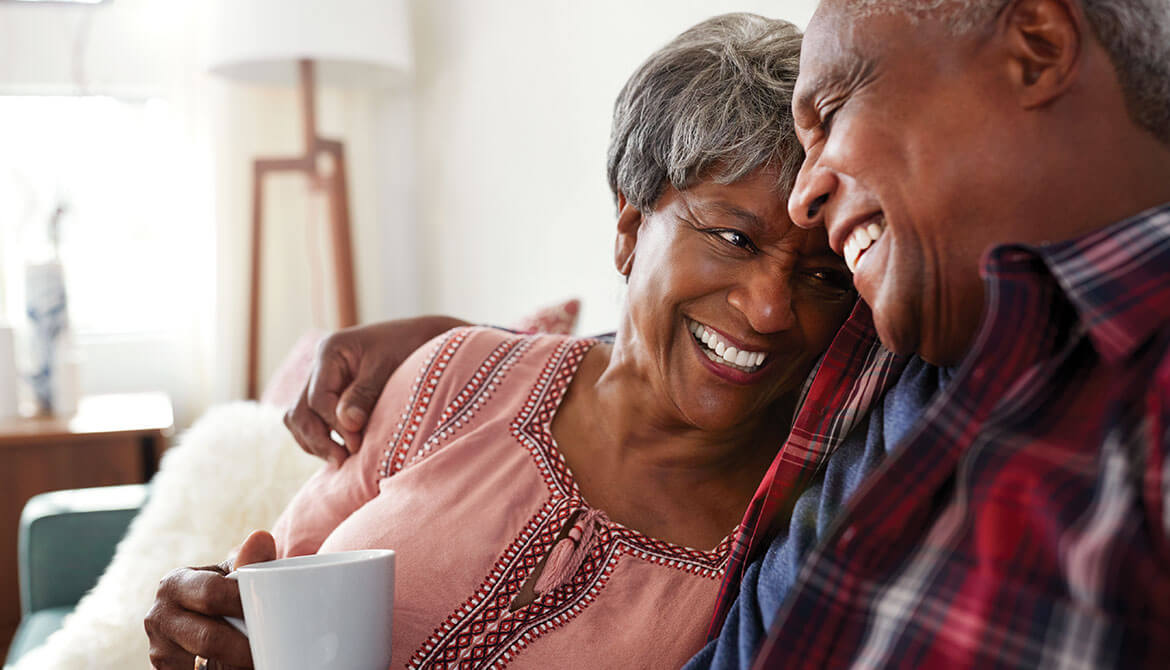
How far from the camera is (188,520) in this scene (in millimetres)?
1575

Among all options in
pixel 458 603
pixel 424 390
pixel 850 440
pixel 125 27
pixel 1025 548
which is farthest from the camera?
pixel 125 27

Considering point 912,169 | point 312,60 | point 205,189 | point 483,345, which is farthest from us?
point 205,189

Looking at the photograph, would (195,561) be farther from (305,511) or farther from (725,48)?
(725,48)

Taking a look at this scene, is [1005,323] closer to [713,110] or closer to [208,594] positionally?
[713,110]

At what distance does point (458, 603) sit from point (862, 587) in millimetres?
510

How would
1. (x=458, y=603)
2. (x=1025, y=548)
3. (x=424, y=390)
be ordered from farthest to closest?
(x=424, y=390) < (x=458, y=603) < (x=1025, y=548)

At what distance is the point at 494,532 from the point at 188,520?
707 mm

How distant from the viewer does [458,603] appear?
1062 mm

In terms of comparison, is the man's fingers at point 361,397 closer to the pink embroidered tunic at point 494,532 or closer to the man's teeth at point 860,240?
the pink embroidered tunic at point 494,532

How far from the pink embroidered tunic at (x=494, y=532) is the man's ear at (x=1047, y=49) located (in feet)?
1.92

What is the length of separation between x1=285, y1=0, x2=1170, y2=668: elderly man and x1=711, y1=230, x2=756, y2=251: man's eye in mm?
218

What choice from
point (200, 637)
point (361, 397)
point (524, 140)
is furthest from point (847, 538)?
point (524, 140)

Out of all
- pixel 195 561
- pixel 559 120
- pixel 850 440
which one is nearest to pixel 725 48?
pixel 850 440

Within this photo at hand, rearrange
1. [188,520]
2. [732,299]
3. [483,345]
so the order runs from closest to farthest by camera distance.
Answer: [732,299] < [483,345] < [188,520]
